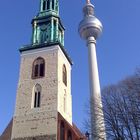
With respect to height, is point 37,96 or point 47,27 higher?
point 47,27

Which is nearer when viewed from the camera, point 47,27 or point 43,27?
point 47,27

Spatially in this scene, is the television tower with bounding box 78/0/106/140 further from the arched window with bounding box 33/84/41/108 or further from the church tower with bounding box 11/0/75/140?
the arched window with bounding box 33/84/41/108

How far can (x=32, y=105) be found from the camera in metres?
35.9

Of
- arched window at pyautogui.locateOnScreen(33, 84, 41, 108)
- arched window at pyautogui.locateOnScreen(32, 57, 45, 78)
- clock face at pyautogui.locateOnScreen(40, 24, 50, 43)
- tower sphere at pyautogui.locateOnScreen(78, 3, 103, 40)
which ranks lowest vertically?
arched window at pyautogui.locateOnScreen(33, 84, 41, 108)

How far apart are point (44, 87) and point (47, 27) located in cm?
987

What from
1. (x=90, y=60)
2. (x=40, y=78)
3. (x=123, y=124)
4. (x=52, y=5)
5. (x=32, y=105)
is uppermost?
(x=52, y=5)

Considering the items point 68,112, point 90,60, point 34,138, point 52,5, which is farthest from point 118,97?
point 52,5

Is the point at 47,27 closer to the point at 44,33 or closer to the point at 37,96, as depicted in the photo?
the point at 44,33

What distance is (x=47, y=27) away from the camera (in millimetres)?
43000

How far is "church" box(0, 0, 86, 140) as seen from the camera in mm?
33875

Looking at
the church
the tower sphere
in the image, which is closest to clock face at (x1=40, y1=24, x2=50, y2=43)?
the church

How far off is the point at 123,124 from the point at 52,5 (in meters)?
29.6

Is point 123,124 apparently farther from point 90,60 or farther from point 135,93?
point 90,60

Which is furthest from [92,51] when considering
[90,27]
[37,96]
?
[37,96]
